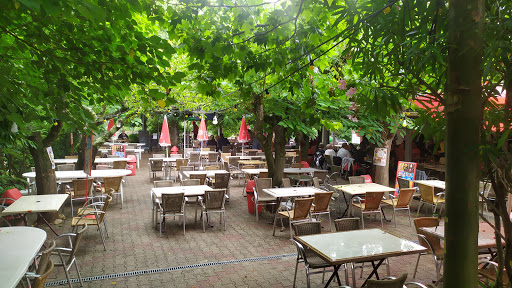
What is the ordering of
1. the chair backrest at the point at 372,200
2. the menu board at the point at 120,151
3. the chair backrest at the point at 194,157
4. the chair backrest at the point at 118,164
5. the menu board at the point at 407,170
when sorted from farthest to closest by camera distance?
the menu board at the point at 120,151 < the chair backrest at the point at 194,157 < the chair backrest at the point at 118,164 < the menu board at the point at 407,170 < the chair backrest at the point at 372,200

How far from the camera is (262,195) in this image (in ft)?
30.4

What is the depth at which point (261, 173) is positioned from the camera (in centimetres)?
1108

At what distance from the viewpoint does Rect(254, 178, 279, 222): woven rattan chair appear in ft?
29.6

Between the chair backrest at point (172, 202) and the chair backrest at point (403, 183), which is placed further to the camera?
the chair backrest at point (403, 183)

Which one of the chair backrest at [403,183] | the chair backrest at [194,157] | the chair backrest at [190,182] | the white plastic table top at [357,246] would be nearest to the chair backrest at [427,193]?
the chair backrest at [403,183]

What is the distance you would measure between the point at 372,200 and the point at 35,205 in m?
6.73

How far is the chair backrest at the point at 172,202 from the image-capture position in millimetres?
7684

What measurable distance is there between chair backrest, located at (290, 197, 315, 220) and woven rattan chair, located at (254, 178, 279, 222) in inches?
58.5

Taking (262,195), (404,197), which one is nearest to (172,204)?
(262,195)

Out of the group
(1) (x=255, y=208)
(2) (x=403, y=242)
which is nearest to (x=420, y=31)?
(2) (x=403, y=242)

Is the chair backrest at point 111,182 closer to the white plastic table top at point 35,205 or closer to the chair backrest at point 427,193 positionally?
the white plastic table top at point 35,205

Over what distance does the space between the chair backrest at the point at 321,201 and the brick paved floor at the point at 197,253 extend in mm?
882

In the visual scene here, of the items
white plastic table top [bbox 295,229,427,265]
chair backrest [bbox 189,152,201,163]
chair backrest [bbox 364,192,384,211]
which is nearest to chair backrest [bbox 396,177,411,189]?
chair backrest [bbox 364,192,384,211]

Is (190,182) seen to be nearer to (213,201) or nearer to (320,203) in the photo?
(213,201)
